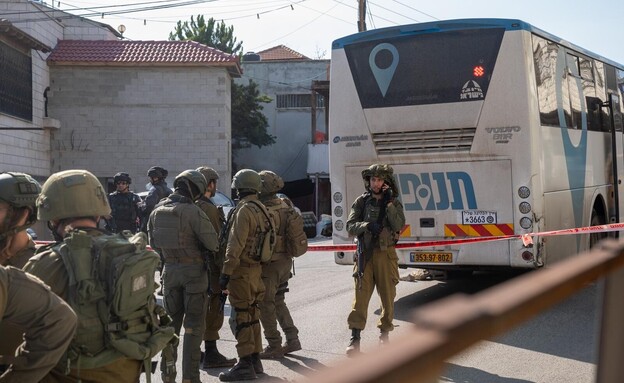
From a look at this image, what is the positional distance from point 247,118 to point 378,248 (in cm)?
3395

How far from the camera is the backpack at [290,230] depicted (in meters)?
8.06

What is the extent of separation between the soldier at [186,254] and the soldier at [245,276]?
40 cm

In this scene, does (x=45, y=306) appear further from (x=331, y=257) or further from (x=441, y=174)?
(x=331, y=257)

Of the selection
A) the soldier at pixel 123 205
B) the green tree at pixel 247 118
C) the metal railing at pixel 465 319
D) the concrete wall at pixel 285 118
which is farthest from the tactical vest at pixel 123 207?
the concrete wall at pixel 285 118

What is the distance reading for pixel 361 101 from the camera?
1056 cm

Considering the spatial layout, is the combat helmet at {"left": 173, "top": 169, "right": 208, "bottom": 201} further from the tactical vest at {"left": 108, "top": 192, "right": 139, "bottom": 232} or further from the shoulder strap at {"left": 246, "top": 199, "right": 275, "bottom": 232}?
the tactical vest at {"left": 108, "top": 192, "right": 139, "bottom": 232}

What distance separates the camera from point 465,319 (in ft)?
3.86

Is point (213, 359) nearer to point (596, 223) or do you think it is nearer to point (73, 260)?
point (73, 260)

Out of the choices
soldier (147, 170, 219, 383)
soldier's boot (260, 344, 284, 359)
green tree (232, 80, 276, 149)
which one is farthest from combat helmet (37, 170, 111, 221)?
green tree (232, 80, 276, 149)

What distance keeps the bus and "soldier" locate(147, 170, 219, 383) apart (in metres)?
4.03

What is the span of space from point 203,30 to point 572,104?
4087 centimetres

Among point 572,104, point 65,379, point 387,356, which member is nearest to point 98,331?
point 65,379

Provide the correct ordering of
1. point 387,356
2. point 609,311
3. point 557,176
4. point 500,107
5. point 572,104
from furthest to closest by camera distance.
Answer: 1. point 572,104
2. point 557,176
3. point 500,107
4. point 609,311
5. point 387,356

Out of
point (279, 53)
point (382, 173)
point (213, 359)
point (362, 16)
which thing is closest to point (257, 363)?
point (213, 359)
